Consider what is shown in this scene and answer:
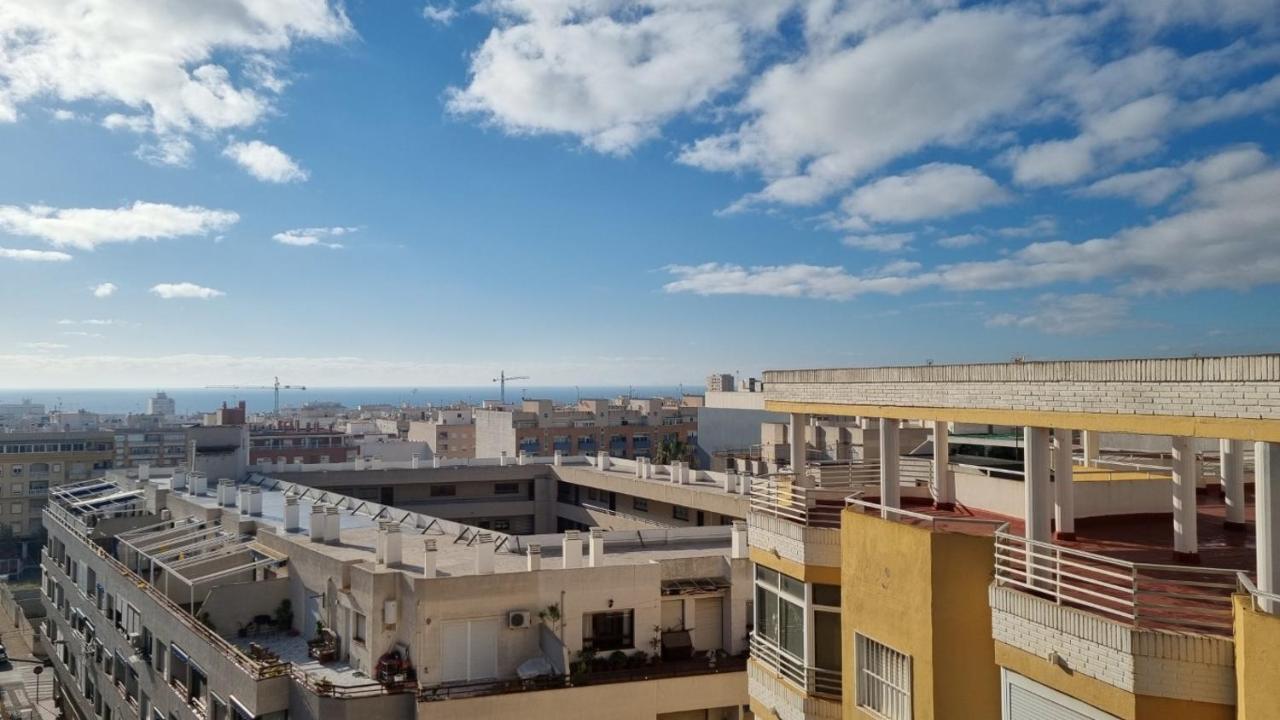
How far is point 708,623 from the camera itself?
22.0m

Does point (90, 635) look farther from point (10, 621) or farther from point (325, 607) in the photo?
point (10, 621)

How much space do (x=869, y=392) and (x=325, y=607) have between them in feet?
52.2

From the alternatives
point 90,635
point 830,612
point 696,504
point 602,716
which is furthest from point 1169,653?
point 90,635

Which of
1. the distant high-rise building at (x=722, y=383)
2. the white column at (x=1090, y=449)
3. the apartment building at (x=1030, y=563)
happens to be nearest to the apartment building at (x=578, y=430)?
the distant high-rise building at (x=722, y=383)

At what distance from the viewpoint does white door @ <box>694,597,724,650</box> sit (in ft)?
71.8

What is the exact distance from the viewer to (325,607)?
849 inches

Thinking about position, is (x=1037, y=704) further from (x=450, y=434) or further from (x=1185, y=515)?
(x=450, y=434)

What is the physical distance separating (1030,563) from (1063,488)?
4.43 m

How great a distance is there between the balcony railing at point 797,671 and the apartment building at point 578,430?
79976 mm

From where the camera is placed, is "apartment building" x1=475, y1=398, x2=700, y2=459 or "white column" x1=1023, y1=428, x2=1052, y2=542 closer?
"white column" x1=1023, y1=428, x2=1052, y2=542

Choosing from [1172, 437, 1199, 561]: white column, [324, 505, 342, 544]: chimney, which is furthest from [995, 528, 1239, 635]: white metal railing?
[324, 505, 342, 544]: chimney

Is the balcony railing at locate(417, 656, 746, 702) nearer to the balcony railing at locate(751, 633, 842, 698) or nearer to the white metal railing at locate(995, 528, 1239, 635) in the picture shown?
the balcony railing at locate(751, 633, 842, 698)

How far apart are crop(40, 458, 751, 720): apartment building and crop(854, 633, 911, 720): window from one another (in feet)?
32.9

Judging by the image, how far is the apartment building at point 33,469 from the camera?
3605 inches
